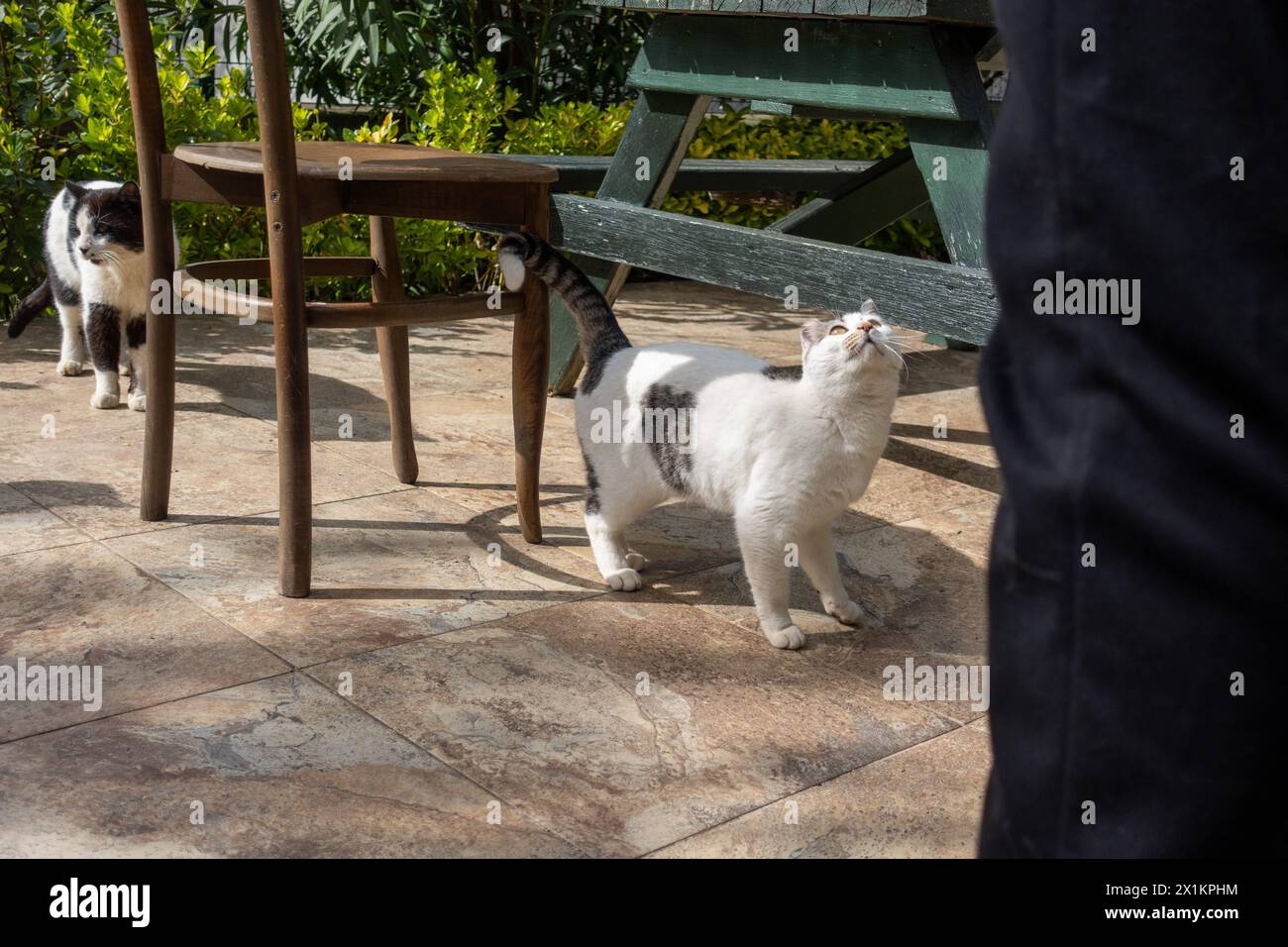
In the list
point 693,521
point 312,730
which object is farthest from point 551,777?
point 693,521

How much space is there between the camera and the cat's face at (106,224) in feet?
13.7

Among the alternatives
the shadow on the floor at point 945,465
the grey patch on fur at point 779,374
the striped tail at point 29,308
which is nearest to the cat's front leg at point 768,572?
the grey patch on fur at point 779,374

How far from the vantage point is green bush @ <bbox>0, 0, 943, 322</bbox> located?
17.1 ft

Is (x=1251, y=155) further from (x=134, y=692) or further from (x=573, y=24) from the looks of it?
(x=573, y=24)

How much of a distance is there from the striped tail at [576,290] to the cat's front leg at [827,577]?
64 centimetres

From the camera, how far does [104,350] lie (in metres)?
4.13

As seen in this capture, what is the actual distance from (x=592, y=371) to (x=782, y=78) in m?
1.11

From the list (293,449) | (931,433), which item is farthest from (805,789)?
(931,433)

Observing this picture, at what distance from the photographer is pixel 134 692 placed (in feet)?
7.36

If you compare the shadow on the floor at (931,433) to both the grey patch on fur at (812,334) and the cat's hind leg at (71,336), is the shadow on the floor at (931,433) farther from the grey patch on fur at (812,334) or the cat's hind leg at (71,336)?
the cat's hind leg at (71,336)

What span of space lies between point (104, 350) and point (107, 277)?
0.25 metres

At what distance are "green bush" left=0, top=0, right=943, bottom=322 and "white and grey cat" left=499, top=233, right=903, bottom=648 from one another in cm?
293

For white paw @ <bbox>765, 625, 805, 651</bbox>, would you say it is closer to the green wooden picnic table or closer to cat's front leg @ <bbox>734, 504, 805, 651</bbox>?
cat's front leg @ <bbox>734, 504, 805, 651</bbox>

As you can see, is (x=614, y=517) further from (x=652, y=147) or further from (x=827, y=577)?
(x=652, y=147)
